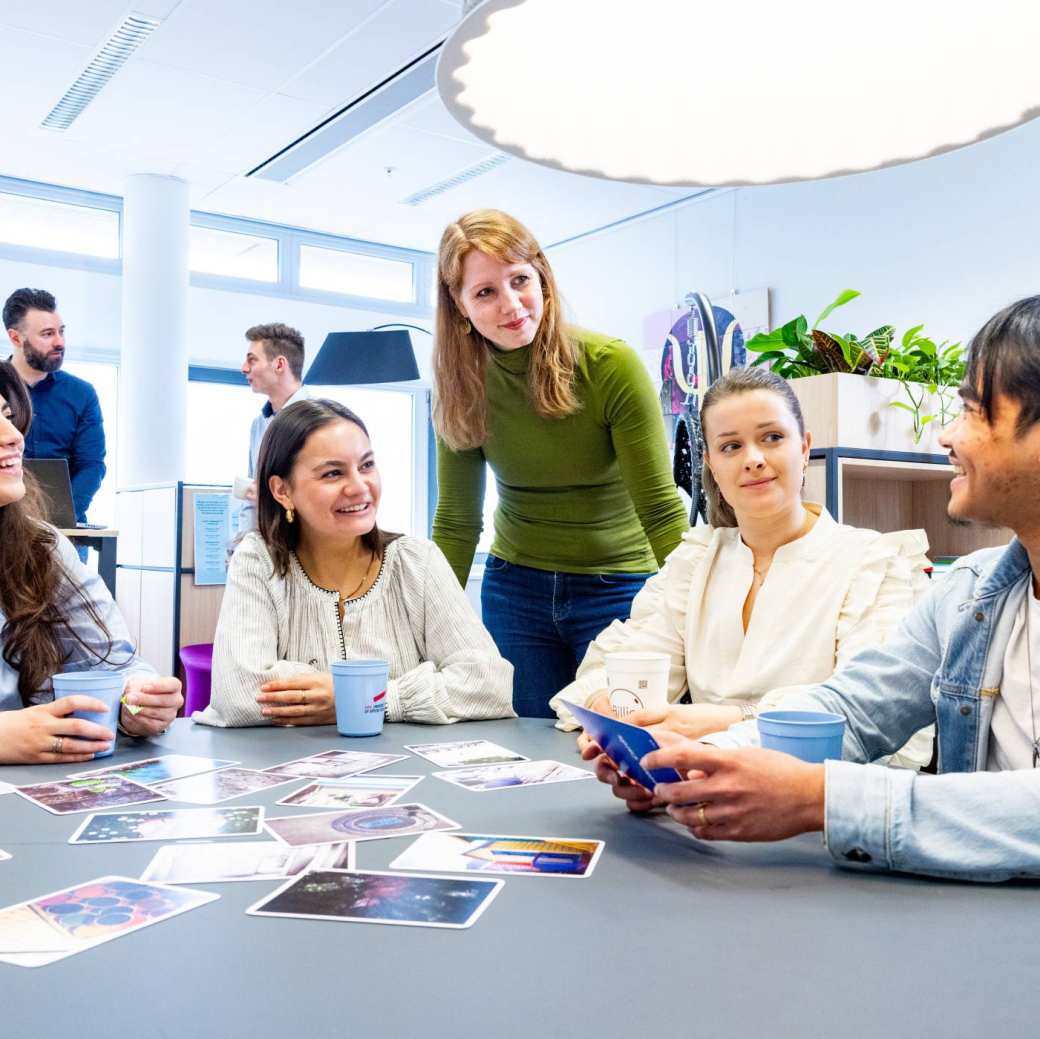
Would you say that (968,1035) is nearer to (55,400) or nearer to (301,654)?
(301,654)

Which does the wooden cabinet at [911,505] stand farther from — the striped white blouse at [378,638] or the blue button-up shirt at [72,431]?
the blue button-up shirt at [72,431]

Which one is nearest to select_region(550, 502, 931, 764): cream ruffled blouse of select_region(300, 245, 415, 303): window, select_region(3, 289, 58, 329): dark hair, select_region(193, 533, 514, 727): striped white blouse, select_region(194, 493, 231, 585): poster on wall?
select_region(193, 533, 514, 727): striped white blouse

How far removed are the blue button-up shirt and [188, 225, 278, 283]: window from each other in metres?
2.62

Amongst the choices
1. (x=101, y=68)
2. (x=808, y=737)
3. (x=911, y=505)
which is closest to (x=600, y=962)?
(x=808, y=737)

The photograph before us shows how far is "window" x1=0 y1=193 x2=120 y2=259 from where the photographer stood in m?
6.48

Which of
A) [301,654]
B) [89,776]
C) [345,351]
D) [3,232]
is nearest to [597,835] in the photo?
[89,776]

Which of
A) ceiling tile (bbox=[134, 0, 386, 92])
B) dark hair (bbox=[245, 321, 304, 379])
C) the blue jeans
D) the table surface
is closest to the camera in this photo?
the table surface

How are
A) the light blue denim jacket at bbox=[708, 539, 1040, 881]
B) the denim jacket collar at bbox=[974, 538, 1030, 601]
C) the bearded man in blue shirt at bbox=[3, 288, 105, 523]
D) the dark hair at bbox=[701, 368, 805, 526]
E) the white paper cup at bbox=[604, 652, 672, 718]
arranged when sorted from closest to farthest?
the light blue denim jacket at bbox=[708, 539, 1040, 881] → the denim jacket collar at bbox=[974, 538, 1030, 601] → the white paper cup at bbox=[604, 652, 672, 718] → the dark hair at bbox=[701, 368, 805, 526] → the bearded man in blue shirt at bbox=[3, 288, 105, 523]

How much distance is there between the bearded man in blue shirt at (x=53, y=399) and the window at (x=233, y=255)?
99.8 inches

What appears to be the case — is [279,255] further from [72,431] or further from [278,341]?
[72,431]

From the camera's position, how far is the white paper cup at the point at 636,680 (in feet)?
4.34

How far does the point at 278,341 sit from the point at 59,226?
2.64 m

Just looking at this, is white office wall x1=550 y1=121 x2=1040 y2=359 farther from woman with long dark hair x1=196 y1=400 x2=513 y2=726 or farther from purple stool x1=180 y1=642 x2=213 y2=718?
woman with long dark hair x1=196 y1=400 x2=513 y2=726

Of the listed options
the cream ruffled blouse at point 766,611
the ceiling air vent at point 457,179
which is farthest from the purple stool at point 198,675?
the ceiling air vent at point 457,179
